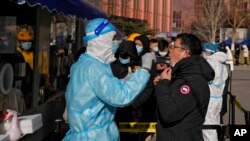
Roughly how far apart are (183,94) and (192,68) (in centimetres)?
28

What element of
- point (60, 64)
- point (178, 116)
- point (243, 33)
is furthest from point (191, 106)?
point (243, 33)

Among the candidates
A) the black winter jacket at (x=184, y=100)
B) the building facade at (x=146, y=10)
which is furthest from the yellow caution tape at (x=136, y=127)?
the building facade at (x=146, y=10)

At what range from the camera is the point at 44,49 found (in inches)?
312

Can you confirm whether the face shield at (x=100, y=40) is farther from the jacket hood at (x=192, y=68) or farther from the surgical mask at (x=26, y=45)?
the surgical mask at (x=26, y=45)

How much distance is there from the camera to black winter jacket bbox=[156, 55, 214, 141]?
3754mm

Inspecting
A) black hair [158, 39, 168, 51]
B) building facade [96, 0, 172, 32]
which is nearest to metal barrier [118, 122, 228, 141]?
black hair [158, 39, 168, 51]

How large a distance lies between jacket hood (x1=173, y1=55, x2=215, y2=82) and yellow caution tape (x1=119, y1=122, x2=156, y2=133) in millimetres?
3306

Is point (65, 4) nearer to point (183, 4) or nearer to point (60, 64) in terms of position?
point (60, 64)

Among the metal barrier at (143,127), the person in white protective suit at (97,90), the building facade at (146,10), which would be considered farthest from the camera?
the building facade at (146,10)

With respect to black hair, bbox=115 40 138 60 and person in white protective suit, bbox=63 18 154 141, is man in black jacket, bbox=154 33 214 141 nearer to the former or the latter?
person in white protective suit, bbox=63 18 154 141

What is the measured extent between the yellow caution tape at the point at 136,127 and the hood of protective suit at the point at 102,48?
342 centimetres

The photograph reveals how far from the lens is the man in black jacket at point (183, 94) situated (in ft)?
12.3

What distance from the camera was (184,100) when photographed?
3.75m

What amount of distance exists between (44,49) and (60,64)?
1584 millimetres
